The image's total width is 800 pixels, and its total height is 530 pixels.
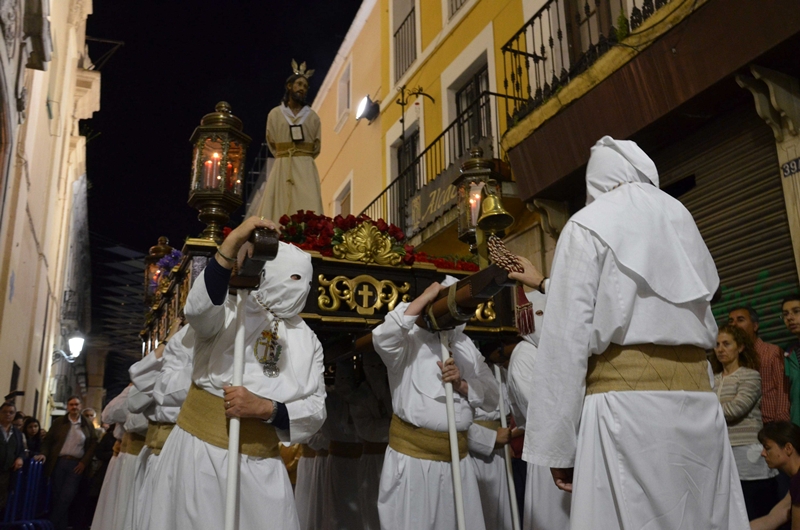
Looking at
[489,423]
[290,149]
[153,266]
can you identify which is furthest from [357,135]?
[489,423]

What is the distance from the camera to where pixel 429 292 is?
3.61m

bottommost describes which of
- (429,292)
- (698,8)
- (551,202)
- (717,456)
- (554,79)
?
(717,456)

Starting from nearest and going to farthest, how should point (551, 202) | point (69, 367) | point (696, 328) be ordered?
point (696, 328) < point (551, 202) < point (69, 367)

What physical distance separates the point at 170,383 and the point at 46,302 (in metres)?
12.9

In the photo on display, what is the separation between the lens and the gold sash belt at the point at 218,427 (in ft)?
9.00

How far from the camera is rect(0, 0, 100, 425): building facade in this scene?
7410 mm

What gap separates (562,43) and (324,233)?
17.2ft

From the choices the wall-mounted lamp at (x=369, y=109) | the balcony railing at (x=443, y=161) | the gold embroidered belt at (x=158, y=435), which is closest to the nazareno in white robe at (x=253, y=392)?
the gold embroidered belt at (x=158, y=435)

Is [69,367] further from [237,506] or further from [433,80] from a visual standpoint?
[237,506]

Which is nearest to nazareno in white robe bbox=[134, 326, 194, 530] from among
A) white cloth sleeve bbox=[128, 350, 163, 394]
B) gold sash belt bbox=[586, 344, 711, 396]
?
white cloth sleeve bbox=[128, 350, 163, 394]

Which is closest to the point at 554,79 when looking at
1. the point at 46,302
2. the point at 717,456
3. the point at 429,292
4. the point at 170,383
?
the point at 429,292

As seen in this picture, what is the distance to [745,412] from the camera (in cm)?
411

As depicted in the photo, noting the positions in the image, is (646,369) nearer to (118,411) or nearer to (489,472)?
(489,472)

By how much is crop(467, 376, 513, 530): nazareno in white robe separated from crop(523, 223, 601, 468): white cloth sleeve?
6.97 ft
